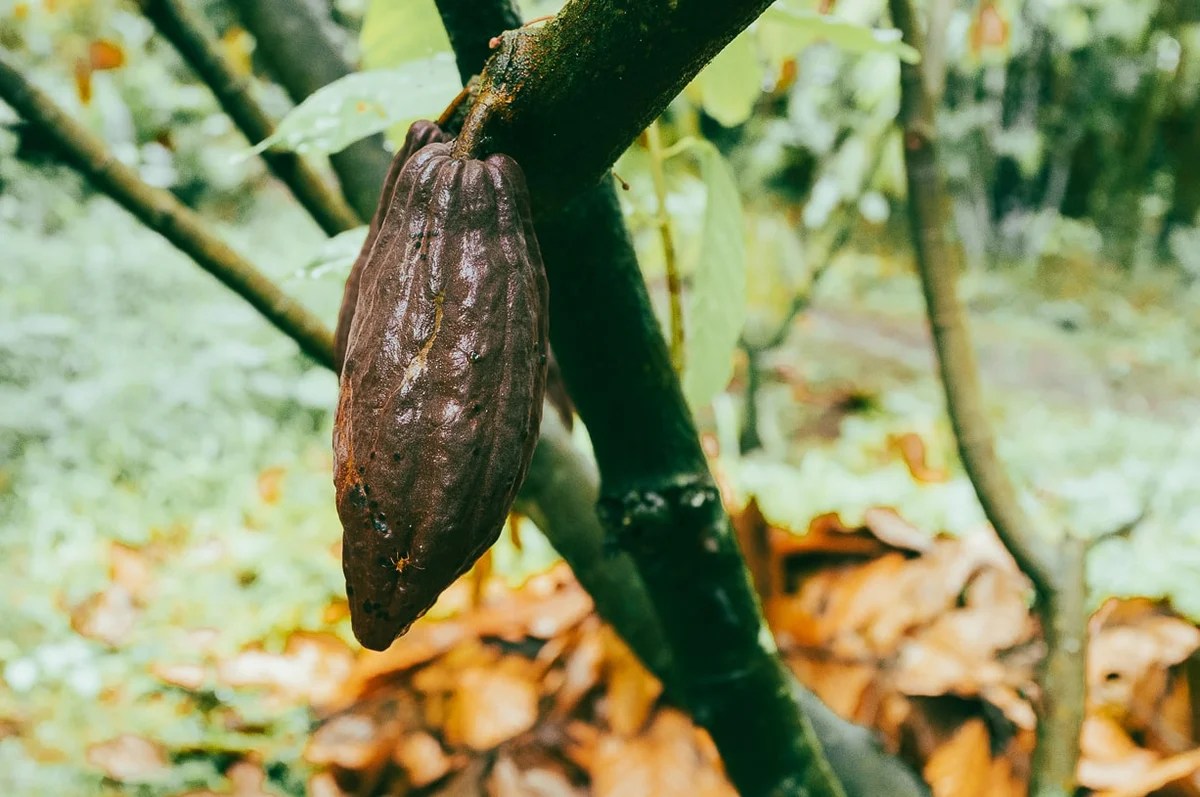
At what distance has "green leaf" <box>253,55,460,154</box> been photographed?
533 millimetres

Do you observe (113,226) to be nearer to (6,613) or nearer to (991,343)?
(6,613)

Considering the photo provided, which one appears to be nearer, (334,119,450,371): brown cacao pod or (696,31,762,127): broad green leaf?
(334,119,450,371): brown cacao pod

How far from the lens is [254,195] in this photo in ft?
18.9

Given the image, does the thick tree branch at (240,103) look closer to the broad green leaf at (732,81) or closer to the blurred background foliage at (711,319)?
the blurred background foliage at (711,319)

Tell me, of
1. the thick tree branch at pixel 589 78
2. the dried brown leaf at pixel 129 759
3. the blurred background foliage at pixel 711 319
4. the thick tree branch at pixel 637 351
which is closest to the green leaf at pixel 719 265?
the blurred background foliage at pixel 711 319

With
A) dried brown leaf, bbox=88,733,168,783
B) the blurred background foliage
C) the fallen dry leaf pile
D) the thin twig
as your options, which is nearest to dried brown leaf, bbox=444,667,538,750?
the fallen dry leaf pile

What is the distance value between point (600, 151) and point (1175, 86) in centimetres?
699

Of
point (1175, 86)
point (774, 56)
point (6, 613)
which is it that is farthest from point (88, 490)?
point (1175, 86)

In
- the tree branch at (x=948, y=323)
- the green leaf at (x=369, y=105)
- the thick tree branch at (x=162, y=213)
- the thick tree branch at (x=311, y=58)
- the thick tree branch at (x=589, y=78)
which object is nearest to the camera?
the thick tree branch at (x=589, y=78)

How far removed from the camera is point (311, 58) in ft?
3.47

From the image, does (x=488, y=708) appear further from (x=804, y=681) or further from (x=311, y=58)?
(x=311, y=58)

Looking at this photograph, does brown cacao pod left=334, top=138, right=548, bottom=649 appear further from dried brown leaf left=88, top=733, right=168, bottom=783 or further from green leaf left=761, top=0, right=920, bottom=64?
dried brown leaf left=88, top=733, right=168, bottom=783

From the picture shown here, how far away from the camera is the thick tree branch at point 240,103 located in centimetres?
86

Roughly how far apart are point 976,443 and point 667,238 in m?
0.49
